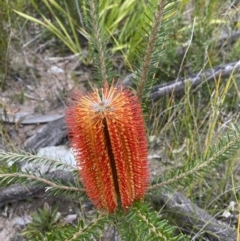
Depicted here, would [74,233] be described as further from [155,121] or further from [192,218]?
A: [155,121]

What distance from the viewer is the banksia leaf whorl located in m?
1.21

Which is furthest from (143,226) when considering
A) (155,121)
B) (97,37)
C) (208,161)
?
(155,121)

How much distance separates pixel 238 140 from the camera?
147 cm

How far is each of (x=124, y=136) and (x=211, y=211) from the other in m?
0.89

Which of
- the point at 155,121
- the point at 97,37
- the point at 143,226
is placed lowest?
the point at 155,121

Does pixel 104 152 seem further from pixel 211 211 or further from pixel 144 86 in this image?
pixel 211 211

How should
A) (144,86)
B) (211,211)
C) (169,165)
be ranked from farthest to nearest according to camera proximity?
(169,165), (211,211), (144,86)

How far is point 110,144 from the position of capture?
1.27m

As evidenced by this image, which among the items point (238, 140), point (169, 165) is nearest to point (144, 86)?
point (238, 140)

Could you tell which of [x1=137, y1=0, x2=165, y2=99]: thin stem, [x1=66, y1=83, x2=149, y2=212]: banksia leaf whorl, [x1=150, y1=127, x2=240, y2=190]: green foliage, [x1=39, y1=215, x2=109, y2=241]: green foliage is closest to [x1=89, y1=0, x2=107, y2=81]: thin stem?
[x1=137, y1=0, x2=165, y2=99]: thin stem

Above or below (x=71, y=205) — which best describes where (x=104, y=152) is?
above

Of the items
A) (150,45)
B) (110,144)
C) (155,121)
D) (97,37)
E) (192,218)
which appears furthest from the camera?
(155,121)

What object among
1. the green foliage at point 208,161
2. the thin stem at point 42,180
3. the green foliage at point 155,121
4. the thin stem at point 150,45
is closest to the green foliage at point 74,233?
the green foliage at point 155,121

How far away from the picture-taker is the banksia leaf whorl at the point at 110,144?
3.98 ft
